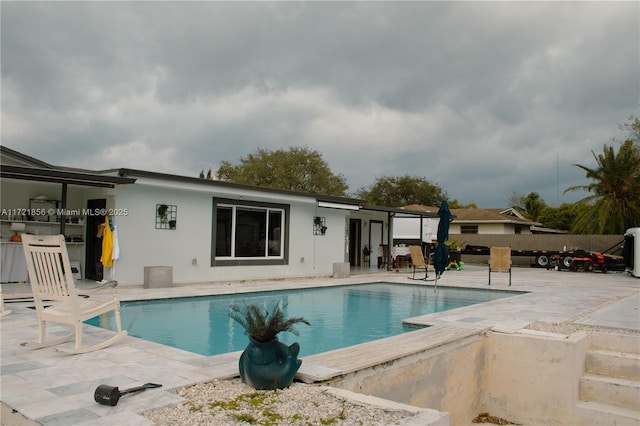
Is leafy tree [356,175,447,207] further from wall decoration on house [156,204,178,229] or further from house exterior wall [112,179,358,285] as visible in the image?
wall decoration on house [156,204,178,229]

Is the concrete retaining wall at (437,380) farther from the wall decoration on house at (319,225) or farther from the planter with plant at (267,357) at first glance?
the wall decoration on house at (319,225)

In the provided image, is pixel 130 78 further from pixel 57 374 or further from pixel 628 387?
pixel 628 387

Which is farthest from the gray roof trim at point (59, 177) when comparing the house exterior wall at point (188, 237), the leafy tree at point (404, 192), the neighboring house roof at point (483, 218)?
the leafy tree at point (404, 192)

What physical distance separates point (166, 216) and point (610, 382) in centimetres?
989

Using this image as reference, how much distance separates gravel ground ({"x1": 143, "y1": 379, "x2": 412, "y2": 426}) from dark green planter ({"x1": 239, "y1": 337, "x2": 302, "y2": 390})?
67 mm

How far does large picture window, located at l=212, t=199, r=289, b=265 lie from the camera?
1338cm

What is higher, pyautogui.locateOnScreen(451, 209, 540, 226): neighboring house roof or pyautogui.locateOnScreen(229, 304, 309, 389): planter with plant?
pyautogui.locateOnScreen(451, 209, 540, 226): neighboring house roof

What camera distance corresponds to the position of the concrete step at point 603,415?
18.1ft

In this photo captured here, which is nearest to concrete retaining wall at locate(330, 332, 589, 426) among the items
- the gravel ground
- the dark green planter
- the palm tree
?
the dark green planter

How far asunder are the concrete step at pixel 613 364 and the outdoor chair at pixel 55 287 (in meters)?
6.07

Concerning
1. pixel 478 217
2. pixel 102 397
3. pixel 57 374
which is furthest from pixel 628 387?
pixel 478 217

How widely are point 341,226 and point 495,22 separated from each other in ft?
27.0

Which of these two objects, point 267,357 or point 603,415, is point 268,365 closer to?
point 267,357

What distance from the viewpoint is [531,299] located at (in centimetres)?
1047
